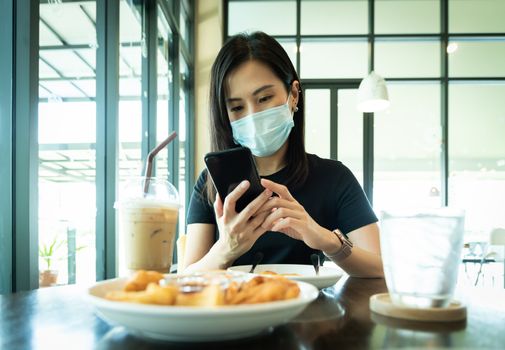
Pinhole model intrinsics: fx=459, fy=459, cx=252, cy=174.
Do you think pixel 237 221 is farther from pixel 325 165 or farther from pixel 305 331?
pixel 325 165

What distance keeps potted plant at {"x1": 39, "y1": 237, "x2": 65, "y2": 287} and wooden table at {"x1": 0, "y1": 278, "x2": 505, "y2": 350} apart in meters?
1.03

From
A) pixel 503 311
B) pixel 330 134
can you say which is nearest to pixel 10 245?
pixel 503 311

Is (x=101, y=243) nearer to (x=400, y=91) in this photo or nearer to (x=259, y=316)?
(x=259, y=316)

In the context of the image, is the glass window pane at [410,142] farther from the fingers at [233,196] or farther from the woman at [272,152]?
the fingers at [233,196]

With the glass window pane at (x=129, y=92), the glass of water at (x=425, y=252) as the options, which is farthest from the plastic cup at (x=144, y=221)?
the glass window pane at (x=129, y=92)

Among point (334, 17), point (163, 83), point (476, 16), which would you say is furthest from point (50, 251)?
point (476, 16)

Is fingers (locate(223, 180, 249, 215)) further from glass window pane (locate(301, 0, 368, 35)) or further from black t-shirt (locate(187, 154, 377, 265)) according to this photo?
glass window pane (locate(301, 0, 368, 35))

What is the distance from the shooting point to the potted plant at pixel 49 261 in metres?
1.80

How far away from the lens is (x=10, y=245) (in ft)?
5.10

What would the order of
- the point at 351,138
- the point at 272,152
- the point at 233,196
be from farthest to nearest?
the point at 351,138 → the point at 272,152 → the point at 233,196

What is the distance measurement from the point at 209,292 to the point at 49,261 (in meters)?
1.54

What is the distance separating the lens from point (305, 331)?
0.62 metres

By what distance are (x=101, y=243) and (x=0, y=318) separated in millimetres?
1791

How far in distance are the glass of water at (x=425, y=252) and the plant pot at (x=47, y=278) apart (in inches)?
59.0
